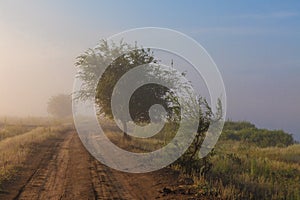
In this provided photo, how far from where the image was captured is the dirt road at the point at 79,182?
1171 centimetres

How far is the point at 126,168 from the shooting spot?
55.8 feet

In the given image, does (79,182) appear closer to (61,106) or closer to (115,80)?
(115,80)

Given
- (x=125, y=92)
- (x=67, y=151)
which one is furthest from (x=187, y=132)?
(x=125, y=92)

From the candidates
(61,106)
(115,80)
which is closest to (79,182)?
(115,80)

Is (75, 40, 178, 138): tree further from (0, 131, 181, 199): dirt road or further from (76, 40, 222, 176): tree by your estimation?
(0, 131, 181, 199): dirt road

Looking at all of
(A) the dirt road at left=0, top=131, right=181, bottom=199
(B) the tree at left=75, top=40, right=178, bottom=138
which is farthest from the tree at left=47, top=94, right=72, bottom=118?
(A) the dirt road at left=0, top=131, right=181, bottom=199

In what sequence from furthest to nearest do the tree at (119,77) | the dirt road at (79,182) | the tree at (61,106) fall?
the tree at (61,106)
the tree at (119,77)
the dirt road at (79,182)

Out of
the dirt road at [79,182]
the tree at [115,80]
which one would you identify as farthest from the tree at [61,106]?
the dirt road at [79,182]

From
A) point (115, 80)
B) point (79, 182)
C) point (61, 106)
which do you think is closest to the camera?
point (79, 182)

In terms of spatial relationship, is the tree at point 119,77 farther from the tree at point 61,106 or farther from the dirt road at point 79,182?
the tree at point 61,106

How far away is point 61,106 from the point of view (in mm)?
127812

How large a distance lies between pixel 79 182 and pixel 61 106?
117290mm

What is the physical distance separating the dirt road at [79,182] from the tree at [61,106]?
10983 centimetres

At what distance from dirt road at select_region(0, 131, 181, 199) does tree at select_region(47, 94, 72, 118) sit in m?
110
